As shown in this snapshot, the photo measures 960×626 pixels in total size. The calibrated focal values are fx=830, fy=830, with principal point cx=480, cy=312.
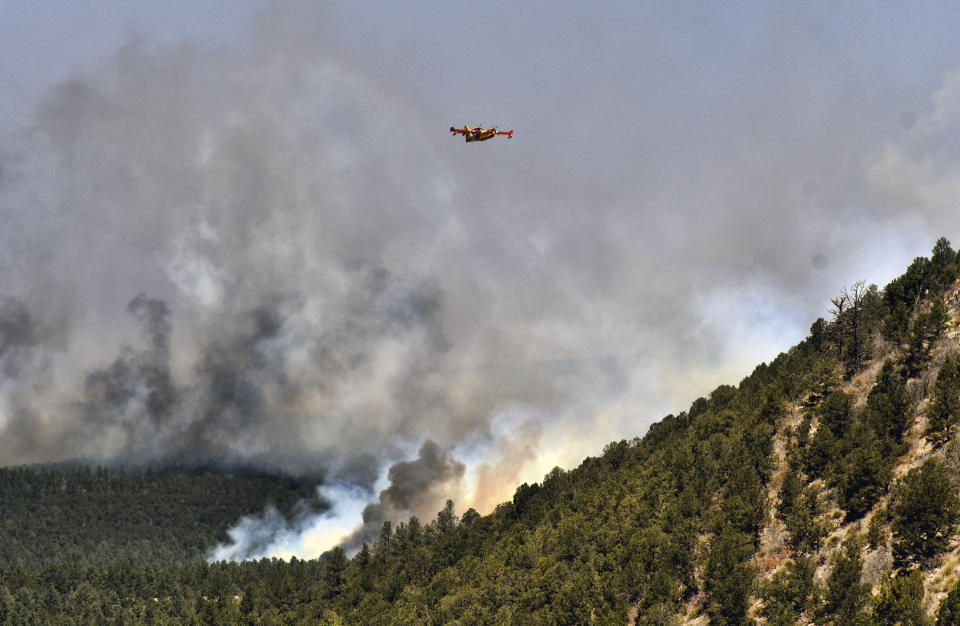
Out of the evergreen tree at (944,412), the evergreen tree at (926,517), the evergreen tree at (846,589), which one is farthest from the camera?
the evergreen tree at (944,412)

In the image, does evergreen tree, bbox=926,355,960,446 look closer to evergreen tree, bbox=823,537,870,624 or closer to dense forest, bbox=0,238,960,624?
dense forest, bbox=0,238,960,624

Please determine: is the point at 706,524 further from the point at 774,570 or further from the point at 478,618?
the point at 478,618

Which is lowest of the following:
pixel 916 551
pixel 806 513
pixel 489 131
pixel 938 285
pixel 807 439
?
pixel 916 551

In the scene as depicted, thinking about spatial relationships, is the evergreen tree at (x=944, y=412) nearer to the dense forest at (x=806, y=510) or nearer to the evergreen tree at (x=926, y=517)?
the dense forest at (x=806, y=510)

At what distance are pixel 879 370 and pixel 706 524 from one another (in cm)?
4372

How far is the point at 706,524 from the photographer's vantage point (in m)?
145

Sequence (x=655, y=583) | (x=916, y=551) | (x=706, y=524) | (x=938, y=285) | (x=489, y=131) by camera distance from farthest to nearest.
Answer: (x=489, y=131), (x=938, y=285), (x=706, y=524), (x=655, y=583), (x=916, y=551)

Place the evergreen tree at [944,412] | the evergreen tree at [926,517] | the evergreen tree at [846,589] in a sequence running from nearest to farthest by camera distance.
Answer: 1. the evergreen tree at [846,589]
2. the evergreen tree at [926,517]
3. the evergreen tree at [944,412]

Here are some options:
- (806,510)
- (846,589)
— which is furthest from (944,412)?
(846,589)

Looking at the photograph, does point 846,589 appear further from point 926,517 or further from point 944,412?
point 944,412

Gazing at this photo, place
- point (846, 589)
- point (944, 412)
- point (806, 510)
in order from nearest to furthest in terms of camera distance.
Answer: point (846, 589), point (944, 412), point (806, 510)

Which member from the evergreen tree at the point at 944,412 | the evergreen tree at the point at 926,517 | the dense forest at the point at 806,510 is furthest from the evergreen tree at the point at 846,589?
the evergreen tree at the point at 944,412

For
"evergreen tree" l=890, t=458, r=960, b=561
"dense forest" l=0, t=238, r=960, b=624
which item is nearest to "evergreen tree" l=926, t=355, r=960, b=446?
"dense forest" l=0, t=238, r=960, b=624

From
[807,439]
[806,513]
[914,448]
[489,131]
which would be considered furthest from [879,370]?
[489,131]
